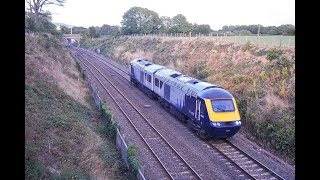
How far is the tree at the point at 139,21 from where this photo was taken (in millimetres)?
80387

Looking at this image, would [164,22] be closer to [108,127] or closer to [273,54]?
[273,54]

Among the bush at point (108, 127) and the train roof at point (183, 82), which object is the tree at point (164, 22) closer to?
the train roof at point (183, 82)

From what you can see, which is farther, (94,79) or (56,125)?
(94,79)

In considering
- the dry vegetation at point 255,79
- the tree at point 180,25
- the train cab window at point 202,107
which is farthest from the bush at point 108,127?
the tree at point 180,25

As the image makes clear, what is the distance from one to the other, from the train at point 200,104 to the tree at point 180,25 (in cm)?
4299

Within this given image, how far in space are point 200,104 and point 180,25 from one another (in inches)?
2067

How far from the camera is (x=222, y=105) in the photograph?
18109mm

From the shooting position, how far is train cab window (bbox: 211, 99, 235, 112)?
17.9m

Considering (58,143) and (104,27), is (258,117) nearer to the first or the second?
(58,143)

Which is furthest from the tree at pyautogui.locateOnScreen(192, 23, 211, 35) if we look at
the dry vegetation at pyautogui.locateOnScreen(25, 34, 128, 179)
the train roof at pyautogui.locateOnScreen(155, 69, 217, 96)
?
the dry vegetation at pyautogui.locateOnScreen(25, 34, 128, 179)
